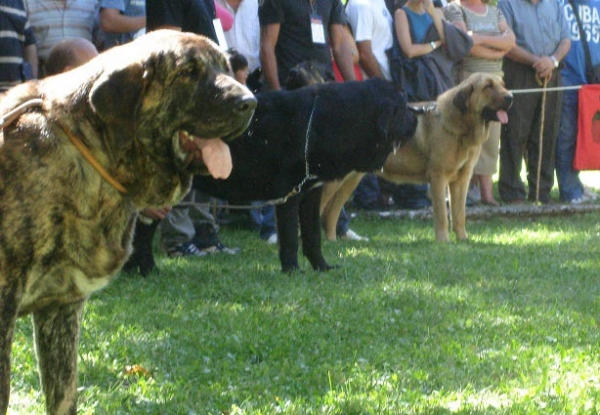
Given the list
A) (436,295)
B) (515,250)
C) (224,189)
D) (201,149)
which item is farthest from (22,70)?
(515,250)

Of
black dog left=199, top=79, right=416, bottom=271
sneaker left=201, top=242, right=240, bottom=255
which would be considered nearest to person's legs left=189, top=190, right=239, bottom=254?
sneaker left=201, top=242, right=240, bottom=255

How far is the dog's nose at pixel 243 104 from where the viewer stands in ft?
12.5

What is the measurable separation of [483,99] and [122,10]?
13.0 feet

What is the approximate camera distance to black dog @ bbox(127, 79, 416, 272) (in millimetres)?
7961

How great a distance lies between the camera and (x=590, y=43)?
536 inches

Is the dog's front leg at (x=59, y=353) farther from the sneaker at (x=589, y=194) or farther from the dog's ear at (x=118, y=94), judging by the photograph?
the sneaker at (x=589, y=194)

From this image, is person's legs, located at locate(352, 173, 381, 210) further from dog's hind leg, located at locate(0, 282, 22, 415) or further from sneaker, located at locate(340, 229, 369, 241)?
dog's hind leg, located at locate(0, 282, 22, 415)

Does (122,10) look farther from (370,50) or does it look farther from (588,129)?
(588,129)

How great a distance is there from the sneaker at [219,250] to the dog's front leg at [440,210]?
2075mm

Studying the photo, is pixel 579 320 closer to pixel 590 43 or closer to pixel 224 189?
pixel 224 189

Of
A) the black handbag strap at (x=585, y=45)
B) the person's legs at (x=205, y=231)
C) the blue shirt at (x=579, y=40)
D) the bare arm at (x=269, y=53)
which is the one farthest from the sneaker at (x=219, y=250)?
the black handbag strap at (x=585, y=45)

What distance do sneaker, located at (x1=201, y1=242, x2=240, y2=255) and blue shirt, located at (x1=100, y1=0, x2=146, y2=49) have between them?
1927 millimetres

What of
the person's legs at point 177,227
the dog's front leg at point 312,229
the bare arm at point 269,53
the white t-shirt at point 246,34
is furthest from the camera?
the white t-shirt at point 246,34

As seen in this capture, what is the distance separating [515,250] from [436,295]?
2499mm
